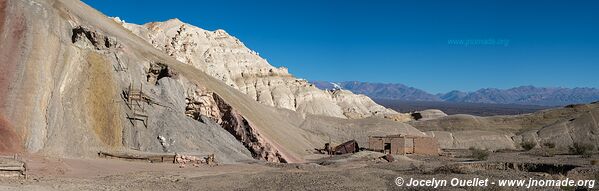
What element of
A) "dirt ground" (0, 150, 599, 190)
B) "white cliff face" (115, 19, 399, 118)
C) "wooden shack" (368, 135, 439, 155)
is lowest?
"dirt ground" (0, 150, 599, 190)

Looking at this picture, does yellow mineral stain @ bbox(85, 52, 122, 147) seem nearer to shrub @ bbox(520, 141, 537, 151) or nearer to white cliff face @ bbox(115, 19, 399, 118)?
shrub @ bbox(520, 141, 537, 151)

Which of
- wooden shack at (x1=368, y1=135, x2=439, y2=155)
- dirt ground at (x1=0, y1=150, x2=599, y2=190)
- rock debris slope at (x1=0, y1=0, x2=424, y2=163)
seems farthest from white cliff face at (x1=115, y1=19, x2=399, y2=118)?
dirt ground at (x1=0, y1=150, x2=599, y2=190)

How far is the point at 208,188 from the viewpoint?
19.4 metres

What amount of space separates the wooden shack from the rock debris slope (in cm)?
841

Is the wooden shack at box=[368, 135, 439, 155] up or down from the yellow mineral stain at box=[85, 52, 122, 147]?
down

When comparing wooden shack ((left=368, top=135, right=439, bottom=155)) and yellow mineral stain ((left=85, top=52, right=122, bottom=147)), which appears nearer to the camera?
yellow mineral stain ((left=85, top=52, right=122, bottom=147))

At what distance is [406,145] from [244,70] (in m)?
46.1

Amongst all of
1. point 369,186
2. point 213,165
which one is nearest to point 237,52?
point 213,165

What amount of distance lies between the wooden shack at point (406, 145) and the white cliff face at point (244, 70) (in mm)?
34189

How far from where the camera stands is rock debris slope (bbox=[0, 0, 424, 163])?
23141 millimetres

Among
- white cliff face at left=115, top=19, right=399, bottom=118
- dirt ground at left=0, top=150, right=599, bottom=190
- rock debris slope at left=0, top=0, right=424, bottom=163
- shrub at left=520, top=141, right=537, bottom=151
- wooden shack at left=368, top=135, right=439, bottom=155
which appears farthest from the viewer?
white cliff face at left=115, top=19, right=399, bottom=118

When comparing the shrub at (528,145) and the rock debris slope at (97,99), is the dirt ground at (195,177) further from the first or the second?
the shrub at (528,145)

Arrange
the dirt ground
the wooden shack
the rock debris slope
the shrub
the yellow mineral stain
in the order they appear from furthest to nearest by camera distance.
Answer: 1. the shrub
2. the wooden shack
3. the yellow mineral stain
4. the rock debris slope
5. the dirt ground

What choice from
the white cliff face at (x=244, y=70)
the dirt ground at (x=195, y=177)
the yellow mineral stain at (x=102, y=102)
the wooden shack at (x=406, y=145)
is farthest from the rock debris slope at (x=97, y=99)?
the white cliff face at (x=244, y=70)
